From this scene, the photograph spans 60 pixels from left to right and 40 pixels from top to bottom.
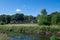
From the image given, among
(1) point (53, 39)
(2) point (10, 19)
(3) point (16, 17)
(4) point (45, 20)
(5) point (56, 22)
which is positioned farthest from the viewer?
(3) point (16, 17)

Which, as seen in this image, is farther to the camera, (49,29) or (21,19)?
(21,19)

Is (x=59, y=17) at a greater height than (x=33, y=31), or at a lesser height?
greater

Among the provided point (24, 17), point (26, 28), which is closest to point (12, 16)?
point (24, 17)

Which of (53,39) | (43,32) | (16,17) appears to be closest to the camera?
(53,39)

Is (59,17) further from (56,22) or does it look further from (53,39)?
(53,39)

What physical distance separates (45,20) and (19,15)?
153 feet

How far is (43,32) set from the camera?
132 ft

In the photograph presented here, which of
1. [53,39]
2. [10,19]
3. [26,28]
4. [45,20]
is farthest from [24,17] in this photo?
[53,39]

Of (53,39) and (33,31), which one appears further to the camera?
(33,31)

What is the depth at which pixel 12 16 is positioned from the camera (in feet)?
328

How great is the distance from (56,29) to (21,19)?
2535 inches

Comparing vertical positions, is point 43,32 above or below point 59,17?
below

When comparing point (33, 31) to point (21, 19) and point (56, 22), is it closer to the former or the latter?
point (56, 22)

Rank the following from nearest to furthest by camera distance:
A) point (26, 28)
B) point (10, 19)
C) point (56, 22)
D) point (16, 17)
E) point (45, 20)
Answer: point (26, 28), point (56, 22), point (45, 20), point (10, 19), point (16, 17)
